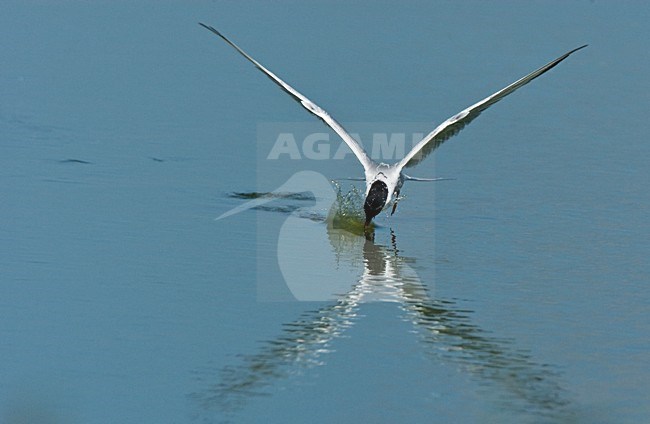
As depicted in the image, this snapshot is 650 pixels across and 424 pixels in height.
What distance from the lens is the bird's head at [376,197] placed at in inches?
547

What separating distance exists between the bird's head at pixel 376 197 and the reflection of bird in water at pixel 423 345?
0.82 metres

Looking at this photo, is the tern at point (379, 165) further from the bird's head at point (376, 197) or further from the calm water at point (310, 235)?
the calm water at point (310, 235)

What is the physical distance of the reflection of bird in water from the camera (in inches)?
373

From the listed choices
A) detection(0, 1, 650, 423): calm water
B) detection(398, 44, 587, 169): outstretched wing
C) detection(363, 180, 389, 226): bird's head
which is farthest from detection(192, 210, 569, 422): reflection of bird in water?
detection(398, 44, 587, 169): outstretched wing

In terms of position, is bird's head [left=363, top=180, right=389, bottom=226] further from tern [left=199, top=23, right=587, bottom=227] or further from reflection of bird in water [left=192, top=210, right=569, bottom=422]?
reflection of bird in water [left=192, top=210, right=569, bottom=422]

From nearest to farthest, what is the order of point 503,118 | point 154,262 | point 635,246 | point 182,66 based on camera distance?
point 154,262
point 635,246
point 503,118
point 182,66

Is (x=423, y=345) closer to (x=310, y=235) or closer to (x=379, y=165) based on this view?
(x=310, y=235)

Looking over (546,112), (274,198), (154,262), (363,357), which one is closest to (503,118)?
(546,112)

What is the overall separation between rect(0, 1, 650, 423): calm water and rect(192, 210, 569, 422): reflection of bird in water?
0.03 meters

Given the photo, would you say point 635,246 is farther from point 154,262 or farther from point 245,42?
point 245,42

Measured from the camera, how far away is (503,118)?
19234 millimetres

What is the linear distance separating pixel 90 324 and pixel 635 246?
5559mm

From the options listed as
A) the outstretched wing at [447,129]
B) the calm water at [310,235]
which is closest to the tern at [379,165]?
the outstretched wing at [447,129]

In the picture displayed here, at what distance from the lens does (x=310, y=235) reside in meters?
14.1
